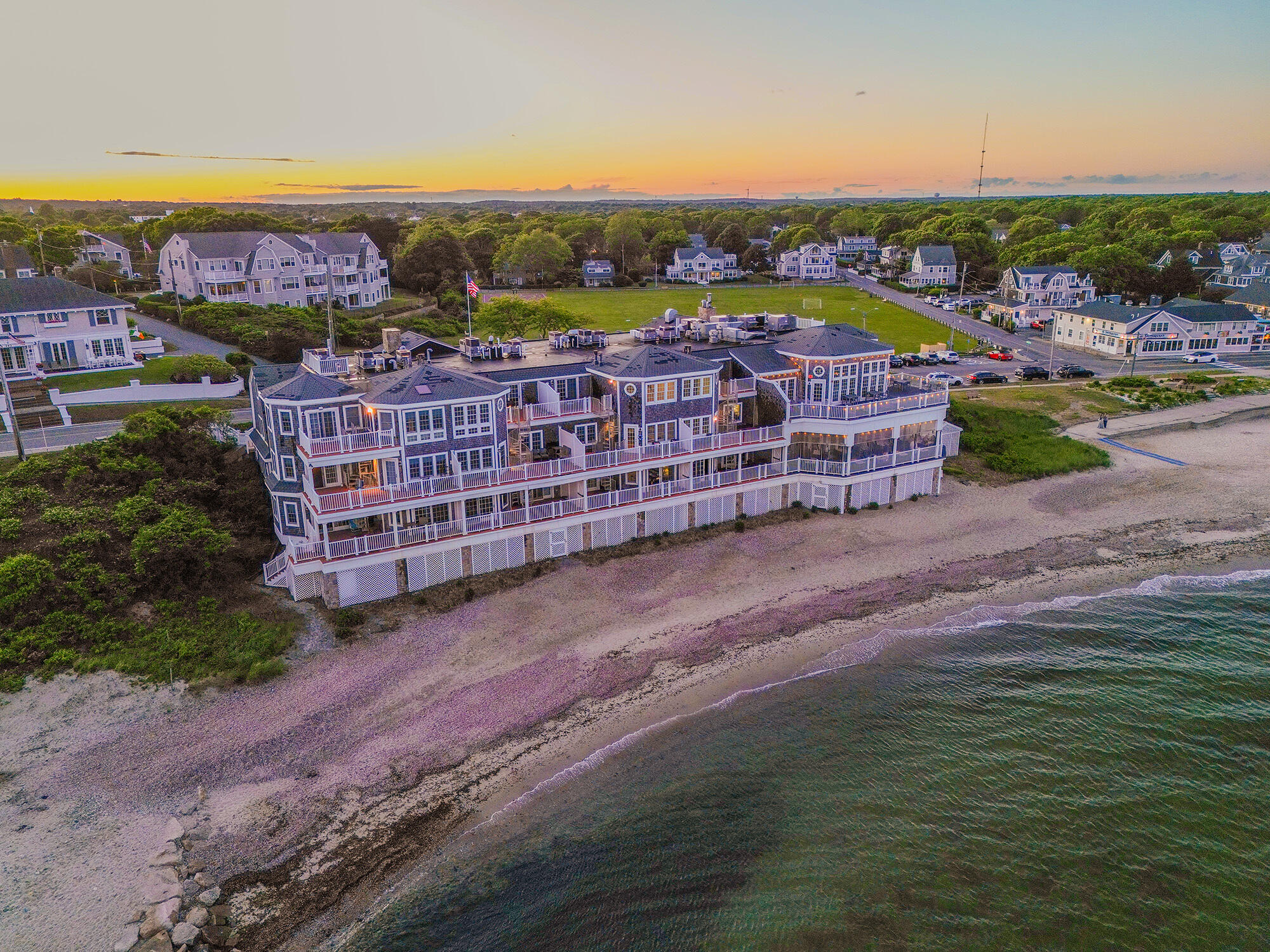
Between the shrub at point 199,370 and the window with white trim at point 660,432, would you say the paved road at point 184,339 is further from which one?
the window with white trim at point 660,432

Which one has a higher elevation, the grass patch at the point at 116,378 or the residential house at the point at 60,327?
the residential house at the point at 60,327

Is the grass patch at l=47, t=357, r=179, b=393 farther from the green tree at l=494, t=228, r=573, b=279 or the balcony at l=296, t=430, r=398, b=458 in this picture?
the green tree at l=494, t=228, r=573, b=279

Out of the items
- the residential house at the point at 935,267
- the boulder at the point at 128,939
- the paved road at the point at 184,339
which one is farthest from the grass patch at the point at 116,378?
the residential house at the point at 935,267

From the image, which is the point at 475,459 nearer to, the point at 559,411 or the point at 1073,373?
the point at 559,411

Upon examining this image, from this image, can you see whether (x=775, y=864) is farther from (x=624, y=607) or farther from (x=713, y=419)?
(x=713, y=419)

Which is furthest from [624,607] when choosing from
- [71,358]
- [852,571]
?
[71,358]

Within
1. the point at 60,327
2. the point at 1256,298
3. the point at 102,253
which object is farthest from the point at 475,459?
the point at 1256,298
